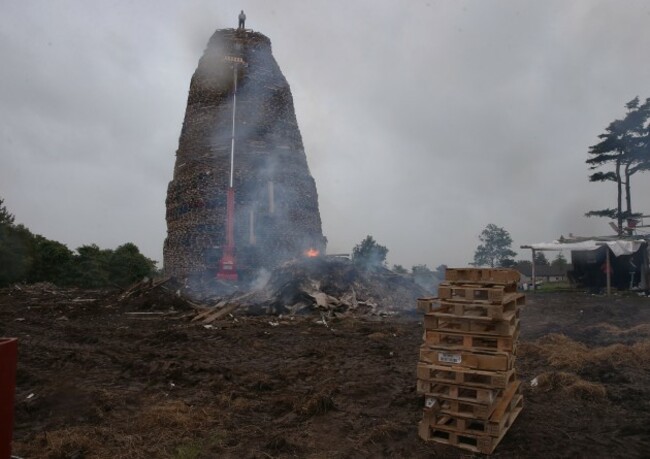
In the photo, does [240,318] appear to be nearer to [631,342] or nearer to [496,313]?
[631,342]

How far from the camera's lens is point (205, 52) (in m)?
27.5

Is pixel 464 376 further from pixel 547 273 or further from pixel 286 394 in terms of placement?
pixel 547 273

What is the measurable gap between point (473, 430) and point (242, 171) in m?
21.7

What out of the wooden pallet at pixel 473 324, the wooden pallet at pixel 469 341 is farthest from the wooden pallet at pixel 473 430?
the wooden pallet at pixel 473 324

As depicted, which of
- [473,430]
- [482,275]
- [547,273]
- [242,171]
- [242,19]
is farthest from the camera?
[547,273]

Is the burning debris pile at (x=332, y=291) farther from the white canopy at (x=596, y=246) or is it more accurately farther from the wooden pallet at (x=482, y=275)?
the wooden pallet at (x=482, y=275)

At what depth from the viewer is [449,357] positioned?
194 inches

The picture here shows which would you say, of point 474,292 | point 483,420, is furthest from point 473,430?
point 474,292

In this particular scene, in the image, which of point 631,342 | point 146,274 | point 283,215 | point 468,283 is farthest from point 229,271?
point 146,274

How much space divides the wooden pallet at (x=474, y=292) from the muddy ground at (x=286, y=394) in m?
1.50

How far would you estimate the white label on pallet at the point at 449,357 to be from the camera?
4863 millimetres

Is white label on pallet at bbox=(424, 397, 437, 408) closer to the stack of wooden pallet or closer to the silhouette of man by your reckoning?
the stack of wooden pallet

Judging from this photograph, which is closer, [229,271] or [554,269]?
[229,271]

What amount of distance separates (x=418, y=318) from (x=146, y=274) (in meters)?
34.5
